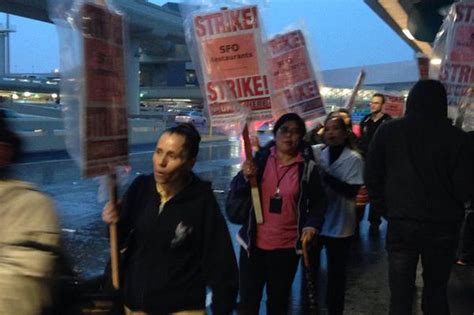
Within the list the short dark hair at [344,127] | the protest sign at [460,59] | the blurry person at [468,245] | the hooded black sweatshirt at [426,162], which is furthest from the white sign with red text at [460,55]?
the blurry person at [468,245]

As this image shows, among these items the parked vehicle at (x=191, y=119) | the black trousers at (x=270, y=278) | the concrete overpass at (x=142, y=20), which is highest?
the concrete overpass at (x=142, y=20)

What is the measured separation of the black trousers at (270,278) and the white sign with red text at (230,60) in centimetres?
103

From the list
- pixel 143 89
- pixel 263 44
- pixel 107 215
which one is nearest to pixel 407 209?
pixel 263 44

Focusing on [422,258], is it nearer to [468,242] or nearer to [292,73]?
[292,73]

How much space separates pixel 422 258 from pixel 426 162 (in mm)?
616

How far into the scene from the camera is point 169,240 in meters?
2.59

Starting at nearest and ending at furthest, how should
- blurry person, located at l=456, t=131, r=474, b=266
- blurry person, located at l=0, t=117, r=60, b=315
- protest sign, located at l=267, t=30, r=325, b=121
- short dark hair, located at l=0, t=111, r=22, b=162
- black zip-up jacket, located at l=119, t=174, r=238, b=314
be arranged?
blurry person, located at l=0, t=117, r=60, b=315 < short dark hair, located at l=0, t=111, r=22, b=162 < black zip-up jacket, located at l=119, t=174, r=238, b=314 < protest sign, located at l=267, t=30, r=325, b=121 < blurry person, located at l=456, t=131, r=474, b=266

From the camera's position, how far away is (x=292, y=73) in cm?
561

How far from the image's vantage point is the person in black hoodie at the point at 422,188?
3.73m

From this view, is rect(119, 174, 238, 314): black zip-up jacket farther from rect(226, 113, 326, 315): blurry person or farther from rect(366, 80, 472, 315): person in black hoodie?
rect(366, 80, 472, 315): person in black hoodie

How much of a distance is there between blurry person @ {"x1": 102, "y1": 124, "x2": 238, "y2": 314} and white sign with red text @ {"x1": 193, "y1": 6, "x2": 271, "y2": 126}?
1.69m

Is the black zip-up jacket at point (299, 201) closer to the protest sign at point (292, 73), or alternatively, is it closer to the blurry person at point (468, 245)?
the protest sign at point (292, 73)

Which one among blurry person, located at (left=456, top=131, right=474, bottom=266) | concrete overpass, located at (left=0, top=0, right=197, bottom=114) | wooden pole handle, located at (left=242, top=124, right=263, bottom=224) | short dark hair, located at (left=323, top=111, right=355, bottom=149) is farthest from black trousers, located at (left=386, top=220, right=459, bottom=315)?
concrete overpass, located at (left=0, top=0, right=197, bottom=114)

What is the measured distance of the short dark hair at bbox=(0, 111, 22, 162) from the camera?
2088mm
